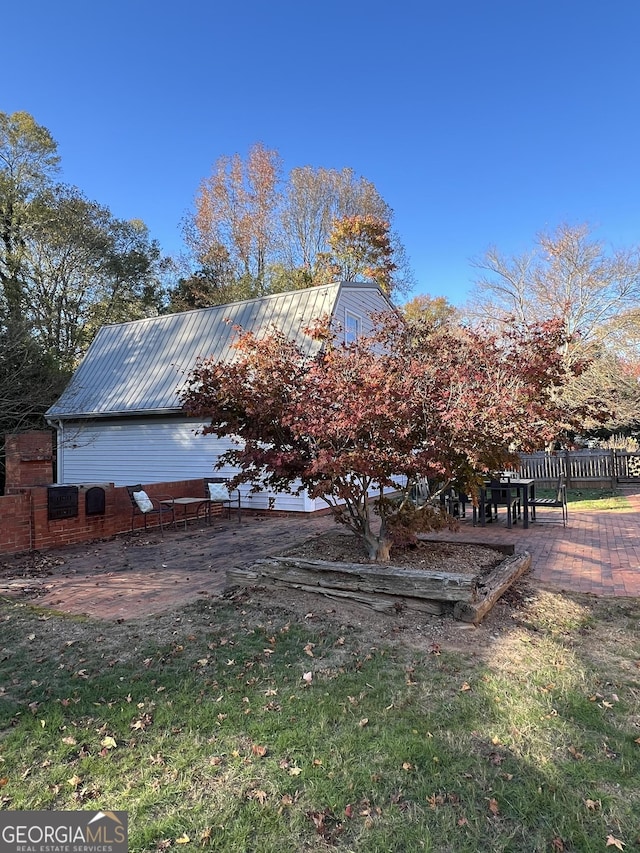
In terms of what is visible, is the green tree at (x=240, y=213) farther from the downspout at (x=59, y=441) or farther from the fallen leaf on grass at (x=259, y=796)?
the fallen leaf on grass at (x=259, y=796)

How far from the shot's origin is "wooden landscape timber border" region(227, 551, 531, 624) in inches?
172

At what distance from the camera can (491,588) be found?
4676 mm

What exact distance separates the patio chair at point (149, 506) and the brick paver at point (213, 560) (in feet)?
1.39

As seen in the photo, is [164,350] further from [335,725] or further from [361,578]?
[335,725]

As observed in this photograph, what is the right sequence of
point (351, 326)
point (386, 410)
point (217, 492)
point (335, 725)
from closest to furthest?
point (335, 725) → point (386, 410) → point (217, 492) → point (351, 326)

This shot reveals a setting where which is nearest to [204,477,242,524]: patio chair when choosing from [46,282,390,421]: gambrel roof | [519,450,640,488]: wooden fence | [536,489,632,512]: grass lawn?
[46,282,390,421]: gambrel roof

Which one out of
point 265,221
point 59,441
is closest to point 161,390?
point 59,441

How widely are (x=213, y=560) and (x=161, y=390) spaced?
24.3 feet

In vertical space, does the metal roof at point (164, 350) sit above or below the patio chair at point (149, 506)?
above

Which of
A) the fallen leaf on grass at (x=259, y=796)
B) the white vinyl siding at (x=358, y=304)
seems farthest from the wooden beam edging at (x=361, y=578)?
the white vinyl siding at (x=358, y=304)

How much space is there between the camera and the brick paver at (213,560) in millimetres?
5309

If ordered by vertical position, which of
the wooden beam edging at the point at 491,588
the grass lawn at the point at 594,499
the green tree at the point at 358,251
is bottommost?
the grass lawn at the point at 594,499

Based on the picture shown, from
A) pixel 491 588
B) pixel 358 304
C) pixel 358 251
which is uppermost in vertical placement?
pixel 358 251

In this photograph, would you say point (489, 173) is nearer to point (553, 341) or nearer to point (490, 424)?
point (553, 341)
